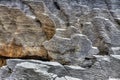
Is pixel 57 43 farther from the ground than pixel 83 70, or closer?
closer

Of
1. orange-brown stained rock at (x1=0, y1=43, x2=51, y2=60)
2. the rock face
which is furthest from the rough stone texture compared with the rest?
orange-brown stained rock at (x1=0, y1=43, x2=51, y2=60)

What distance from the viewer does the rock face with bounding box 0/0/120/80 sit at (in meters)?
6.73

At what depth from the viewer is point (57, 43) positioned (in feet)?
32.1

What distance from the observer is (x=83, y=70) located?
711cm

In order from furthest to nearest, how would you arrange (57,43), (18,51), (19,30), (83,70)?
1. (19,30)
2. (18,51)
3. (57,43)
4. (83,70)

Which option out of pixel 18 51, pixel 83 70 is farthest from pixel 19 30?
pixel 83 70

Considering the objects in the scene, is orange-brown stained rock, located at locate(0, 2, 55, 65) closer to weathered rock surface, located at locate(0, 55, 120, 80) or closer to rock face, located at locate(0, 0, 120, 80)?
rock face, located at locate(0, 0, 120, 80)

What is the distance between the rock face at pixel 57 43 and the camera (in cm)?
673

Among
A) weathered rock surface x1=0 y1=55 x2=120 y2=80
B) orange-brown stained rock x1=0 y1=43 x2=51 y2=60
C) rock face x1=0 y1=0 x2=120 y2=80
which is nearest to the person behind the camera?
weathered rock surface x1=0 y1=55 x2=120 y2=80

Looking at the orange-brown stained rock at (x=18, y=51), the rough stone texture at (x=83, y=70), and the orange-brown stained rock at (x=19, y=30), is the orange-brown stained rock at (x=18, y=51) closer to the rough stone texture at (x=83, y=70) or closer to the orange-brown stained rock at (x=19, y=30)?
the orange-brown stained rock at (x=19, y=30)

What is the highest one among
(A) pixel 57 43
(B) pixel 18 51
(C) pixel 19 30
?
(A) pixel 57 43

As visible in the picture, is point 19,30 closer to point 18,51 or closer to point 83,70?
point 18,51

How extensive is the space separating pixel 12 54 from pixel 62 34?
10.3ft

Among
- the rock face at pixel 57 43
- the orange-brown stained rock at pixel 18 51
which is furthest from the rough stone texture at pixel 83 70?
the orange-brown stained rock at pixel 18 51
